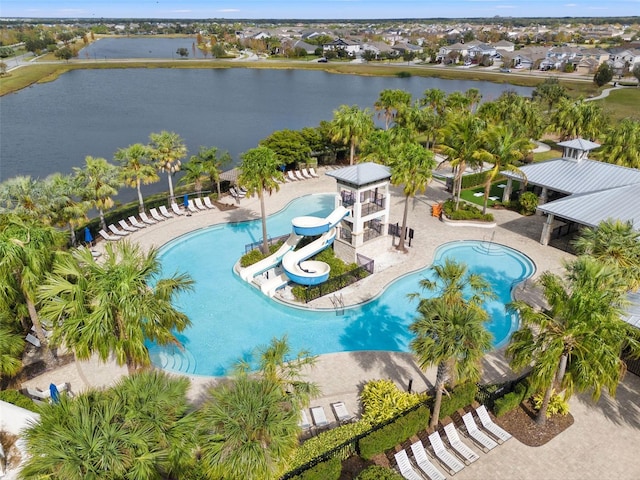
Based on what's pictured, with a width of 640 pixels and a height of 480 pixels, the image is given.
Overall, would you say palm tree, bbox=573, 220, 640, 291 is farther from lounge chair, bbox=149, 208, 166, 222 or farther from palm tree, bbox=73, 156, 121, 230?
lounge chair, bbox=149, 208, 166, 222

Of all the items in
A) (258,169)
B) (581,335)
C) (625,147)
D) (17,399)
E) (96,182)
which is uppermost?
(258,169)

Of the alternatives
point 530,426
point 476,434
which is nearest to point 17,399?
point 476,434

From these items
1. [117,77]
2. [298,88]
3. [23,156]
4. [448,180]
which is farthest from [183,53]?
[448,180]

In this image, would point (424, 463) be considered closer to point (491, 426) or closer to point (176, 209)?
point (491, 426)

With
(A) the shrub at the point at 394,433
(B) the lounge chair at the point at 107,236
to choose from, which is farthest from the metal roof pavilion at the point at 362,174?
(B) the lounge chair at the point at 107,236

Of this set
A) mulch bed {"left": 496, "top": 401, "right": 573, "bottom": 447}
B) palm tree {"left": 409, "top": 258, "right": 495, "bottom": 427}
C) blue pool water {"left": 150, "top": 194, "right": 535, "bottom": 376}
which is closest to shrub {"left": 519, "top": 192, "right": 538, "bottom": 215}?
Answer: blue pool water {"left": 150, "top": 194, "right": 535, "bottom": 376}

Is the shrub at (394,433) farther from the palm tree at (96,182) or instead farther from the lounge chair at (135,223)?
the lounge chair at (135,223)
